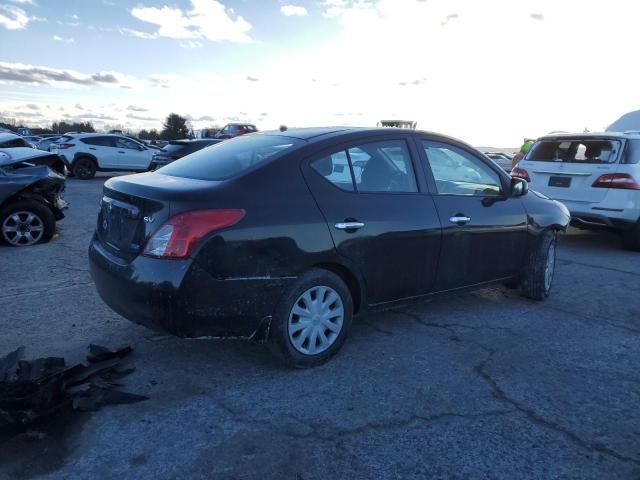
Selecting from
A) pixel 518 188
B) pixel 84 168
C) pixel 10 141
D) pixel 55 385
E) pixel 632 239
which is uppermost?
pixel 518 188

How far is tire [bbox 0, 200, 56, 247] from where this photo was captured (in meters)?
7.07

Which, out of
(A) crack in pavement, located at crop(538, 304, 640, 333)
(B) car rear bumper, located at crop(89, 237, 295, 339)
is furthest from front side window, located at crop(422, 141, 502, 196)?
(B) car rear bumper, located at crop(89, 237, 295, 339)

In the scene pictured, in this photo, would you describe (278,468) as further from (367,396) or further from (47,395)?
(47,395)

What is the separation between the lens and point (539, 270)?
505 cm

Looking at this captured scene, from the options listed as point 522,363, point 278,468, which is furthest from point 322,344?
point 522,363

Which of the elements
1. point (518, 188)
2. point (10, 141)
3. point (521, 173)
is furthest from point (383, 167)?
point (10, 141)

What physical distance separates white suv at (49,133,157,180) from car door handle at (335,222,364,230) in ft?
56.3

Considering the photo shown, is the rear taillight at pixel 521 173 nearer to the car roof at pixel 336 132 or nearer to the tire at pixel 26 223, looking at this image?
the car roof at pixel 336 132

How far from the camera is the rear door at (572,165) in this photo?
24.8 feet

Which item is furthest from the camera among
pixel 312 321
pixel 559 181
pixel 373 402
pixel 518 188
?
pixel 559 181

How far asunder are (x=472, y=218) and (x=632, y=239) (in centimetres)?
474

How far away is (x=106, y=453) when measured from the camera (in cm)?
260

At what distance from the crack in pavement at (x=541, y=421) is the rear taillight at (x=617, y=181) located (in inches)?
196

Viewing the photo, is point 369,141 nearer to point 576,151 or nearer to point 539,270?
point 539,270
